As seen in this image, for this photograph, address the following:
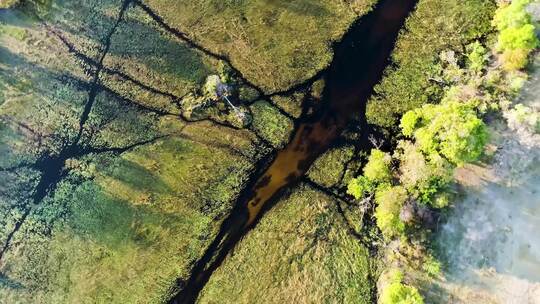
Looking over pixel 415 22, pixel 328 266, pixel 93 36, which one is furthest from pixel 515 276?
pixel 93 36

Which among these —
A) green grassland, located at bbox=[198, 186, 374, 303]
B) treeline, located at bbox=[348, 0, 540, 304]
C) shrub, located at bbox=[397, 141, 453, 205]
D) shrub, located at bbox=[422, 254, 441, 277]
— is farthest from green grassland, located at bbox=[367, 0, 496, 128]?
shrub, located at bbox=[422, 254, 441, 277]

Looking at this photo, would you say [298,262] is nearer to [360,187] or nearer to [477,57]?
[360,187]

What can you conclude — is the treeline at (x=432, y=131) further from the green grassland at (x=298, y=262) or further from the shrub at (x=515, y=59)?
the green grassland at (x=298, y=262)

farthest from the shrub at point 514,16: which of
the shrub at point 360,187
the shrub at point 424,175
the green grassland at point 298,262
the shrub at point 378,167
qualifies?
the green grassland at point 298,262

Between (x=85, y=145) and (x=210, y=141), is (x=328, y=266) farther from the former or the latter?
(x=85, y=145)

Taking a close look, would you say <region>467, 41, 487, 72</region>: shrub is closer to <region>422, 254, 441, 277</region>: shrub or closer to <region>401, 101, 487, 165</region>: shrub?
<region>401, 101, 487, 165</region>: shrub
